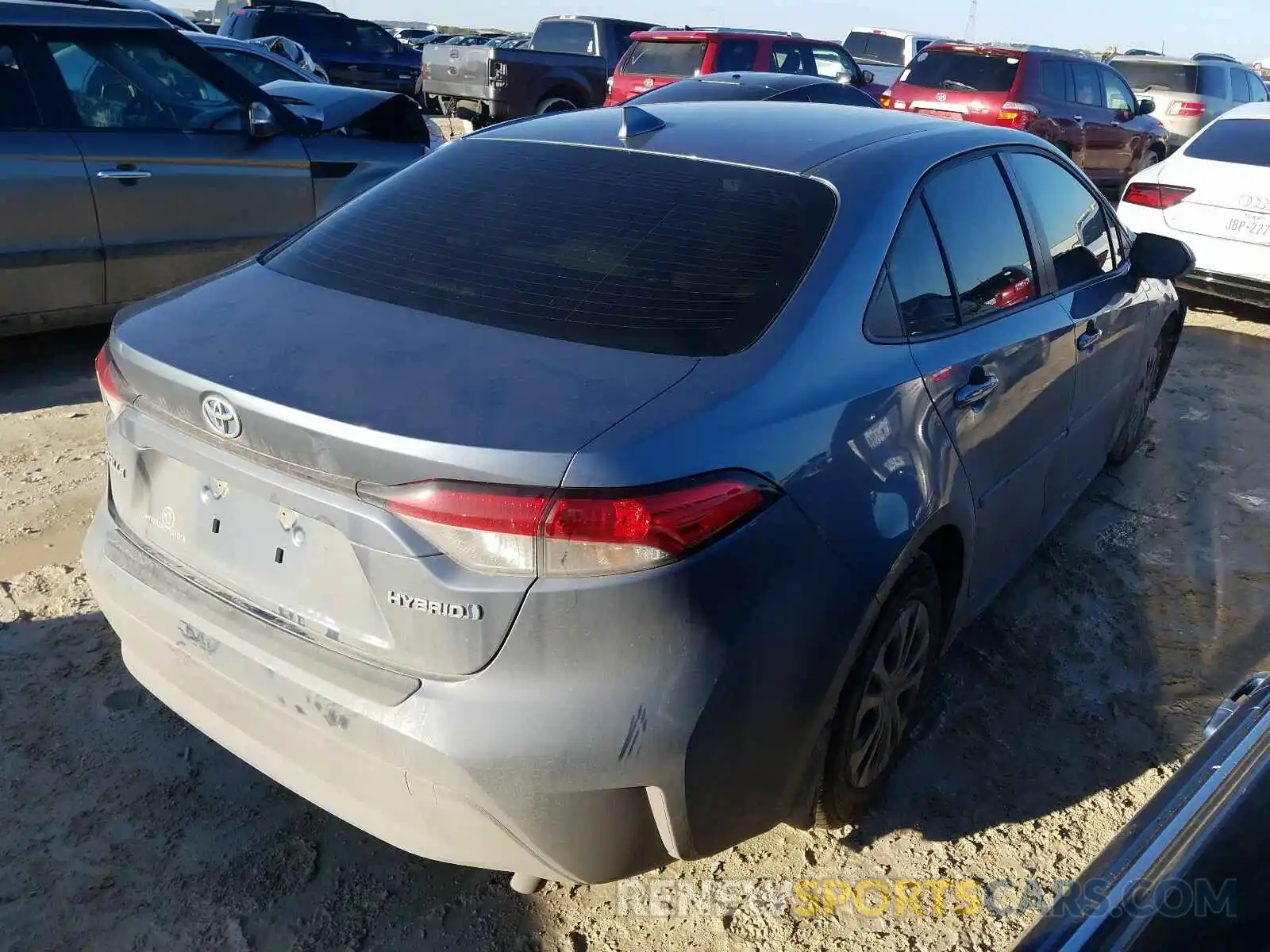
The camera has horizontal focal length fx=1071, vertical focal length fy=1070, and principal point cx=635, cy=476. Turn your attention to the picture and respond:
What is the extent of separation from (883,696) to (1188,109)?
16128mm

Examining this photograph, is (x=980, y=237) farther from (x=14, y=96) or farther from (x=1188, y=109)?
(x=1188, y=109)

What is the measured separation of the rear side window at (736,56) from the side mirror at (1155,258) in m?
8.94

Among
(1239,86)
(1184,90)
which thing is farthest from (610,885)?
(1239,86)

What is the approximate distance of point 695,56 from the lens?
12.3m

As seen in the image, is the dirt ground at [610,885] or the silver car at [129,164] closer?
the dirt ground at [610,885]

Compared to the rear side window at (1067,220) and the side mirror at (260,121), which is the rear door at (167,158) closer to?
the side mirror at (260,121)

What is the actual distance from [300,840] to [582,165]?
178cm

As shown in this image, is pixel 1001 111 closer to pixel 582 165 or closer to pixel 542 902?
pixel 582 165

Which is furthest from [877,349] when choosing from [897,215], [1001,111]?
[1001,111]

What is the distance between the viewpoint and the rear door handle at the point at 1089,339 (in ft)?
11.2

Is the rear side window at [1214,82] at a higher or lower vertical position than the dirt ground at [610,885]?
higher

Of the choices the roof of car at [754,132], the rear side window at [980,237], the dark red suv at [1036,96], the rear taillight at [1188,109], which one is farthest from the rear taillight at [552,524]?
the rear taillight at [1188,109]

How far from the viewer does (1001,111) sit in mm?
11078

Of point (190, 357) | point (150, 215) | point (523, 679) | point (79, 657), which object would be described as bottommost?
point (79, 657)
